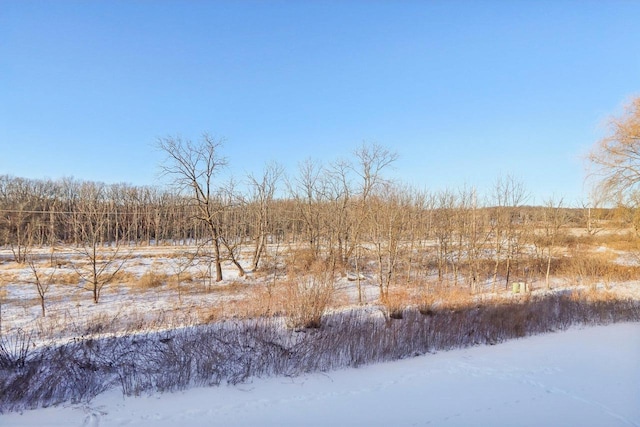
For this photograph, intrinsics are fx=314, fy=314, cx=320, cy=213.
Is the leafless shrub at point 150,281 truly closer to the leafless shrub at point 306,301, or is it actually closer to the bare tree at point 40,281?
the bare tree at point 40,281

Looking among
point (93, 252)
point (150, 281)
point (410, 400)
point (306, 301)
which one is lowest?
point (150, 281)

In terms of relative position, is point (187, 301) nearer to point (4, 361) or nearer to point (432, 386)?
point (4, 361)

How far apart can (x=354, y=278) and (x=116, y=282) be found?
13.5 m

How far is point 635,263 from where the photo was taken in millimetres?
20125

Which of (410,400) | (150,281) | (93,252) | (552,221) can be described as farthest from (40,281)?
(552,221)

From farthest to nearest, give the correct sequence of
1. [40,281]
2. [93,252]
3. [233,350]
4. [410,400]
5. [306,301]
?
[40,281] < [93,252] < [306,301] < [233,350] < [410,400]

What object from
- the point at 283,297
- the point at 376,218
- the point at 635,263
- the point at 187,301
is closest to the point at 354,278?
the point at 376,218

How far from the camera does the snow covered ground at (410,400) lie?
4.09 meters

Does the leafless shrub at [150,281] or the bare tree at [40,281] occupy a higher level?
the bare tree at [40,281]

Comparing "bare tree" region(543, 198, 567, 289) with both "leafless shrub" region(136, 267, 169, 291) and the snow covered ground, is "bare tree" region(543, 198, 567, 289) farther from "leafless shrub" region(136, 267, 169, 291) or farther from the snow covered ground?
"leafless shrub" region(136, 267, 169, 291)

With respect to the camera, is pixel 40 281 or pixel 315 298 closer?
pixel 315 298

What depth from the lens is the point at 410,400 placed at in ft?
15.3

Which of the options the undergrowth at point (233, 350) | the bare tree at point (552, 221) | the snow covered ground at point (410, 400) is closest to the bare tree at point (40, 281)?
the undergrowth at point (233, 350)

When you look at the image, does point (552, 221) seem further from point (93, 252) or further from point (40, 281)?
point (40, 281)
